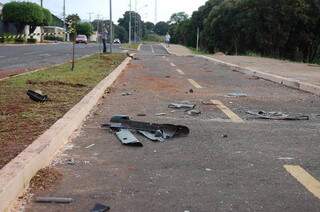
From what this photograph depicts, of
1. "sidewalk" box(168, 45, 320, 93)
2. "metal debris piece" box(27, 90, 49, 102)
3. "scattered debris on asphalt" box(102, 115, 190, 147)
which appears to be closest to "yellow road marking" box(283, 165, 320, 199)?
"scattered debris on asphalt" box(102, 115, 190, 147)

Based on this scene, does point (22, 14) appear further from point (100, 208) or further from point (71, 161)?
point (100, 208)

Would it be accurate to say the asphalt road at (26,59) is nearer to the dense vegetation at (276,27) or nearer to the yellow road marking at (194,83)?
the yellow road marking at (194,83)

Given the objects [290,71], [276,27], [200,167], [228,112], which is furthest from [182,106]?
[276,27]

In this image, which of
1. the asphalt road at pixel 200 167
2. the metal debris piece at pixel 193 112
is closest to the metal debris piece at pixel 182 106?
the asphalt road at pixel 200 167

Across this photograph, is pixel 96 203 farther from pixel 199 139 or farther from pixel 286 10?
pixel 286 10

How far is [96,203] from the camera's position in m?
4.98

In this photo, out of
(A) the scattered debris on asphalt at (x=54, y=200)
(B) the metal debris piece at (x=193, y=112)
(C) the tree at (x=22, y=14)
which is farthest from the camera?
(C) the tree at (x=22, y=14)

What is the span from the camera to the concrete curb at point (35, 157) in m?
4.84

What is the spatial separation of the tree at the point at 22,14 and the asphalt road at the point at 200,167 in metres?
78.5

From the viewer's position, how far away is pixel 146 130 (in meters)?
8.35

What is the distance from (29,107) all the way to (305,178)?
5347mm

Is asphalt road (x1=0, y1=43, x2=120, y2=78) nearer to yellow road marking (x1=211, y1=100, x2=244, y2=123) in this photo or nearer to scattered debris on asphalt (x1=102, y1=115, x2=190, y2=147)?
yellow road marking (x1=211, y1=100, x2=244, y2=123)

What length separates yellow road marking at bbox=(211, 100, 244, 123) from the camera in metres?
9.75

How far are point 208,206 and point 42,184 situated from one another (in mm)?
1601
